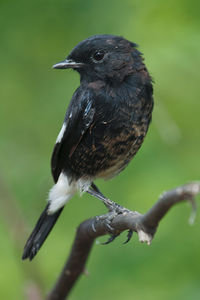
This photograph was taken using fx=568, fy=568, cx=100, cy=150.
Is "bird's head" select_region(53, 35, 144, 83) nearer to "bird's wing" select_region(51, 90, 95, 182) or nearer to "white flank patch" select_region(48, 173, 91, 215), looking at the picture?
"bird's wing" select_region(51, 90, 95, 182)

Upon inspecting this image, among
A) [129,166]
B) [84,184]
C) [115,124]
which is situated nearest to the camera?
[115,124]

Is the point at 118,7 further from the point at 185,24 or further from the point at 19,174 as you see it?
the point at 19,174

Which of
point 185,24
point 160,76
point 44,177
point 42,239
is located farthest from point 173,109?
point 42,239

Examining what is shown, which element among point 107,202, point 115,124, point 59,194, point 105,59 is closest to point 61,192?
point 59,194

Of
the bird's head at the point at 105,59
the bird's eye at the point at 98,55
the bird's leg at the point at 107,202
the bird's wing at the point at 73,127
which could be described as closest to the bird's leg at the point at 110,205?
the bird's leg at the point at 107,202

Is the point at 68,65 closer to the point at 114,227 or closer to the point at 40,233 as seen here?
the point at 40,233

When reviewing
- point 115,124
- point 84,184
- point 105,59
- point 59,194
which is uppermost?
point 105,59

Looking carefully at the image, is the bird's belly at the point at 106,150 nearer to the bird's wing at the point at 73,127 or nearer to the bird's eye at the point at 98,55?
the bird's wing at the point at 73,127
